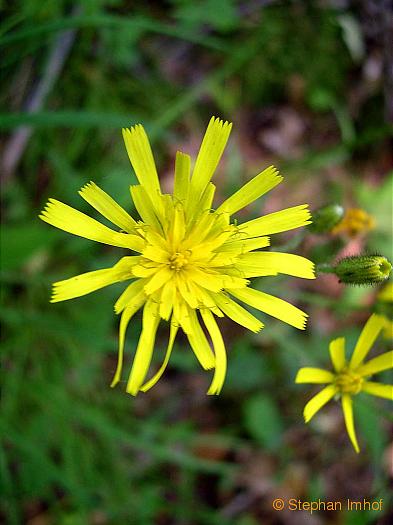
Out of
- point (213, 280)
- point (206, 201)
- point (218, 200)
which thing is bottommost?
point (213, 280)

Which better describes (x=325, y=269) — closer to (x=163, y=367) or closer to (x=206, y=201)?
(x=206, y=201)

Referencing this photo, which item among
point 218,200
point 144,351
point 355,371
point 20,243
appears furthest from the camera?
point 218,200

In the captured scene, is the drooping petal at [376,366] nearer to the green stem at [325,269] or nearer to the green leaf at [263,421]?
the green stem at [325,269]

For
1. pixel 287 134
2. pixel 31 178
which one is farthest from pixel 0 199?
pixel 287 134

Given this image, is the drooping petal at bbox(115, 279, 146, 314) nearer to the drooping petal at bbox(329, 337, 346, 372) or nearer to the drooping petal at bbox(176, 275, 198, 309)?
the drooping petal at bbox(176, 275, 198, 309)

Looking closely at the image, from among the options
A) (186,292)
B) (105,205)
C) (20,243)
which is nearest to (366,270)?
(186,292)

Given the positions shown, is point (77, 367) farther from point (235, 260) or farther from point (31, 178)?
point (235, 260)
